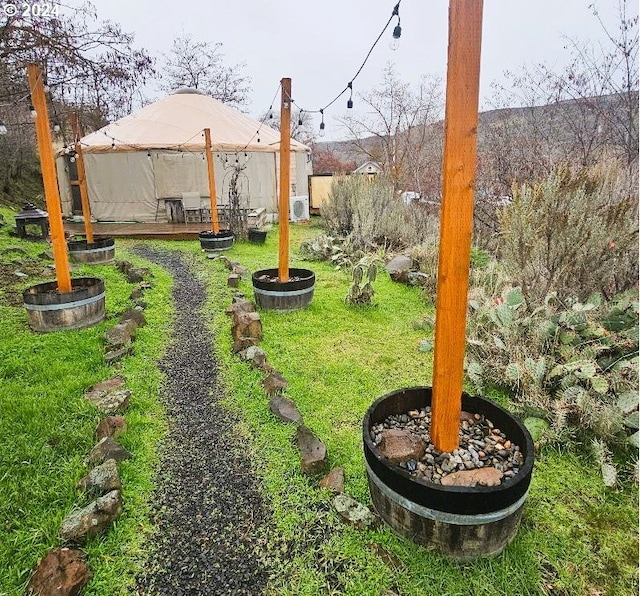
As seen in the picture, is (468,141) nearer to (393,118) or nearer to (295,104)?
(295,104)

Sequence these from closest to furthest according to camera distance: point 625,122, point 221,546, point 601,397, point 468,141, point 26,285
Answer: point 468,141
point 221,546
point 601,397
point 26,285
point 625,122

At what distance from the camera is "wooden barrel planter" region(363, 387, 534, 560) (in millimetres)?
1346

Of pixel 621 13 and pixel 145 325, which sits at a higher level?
pixel 621 13

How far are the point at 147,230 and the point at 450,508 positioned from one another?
890cm

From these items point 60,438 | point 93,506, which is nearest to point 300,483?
point 93,506

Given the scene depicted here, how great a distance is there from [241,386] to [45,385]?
126 centimetres

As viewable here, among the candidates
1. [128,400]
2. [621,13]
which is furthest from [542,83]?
[128,400]

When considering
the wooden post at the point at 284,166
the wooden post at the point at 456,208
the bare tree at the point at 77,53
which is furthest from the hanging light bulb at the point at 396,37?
the bare tree at the point at 77,53

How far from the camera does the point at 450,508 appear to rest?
1363 mm

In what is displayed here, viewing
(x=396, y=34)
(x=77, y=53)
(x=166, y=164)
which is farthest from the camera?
(x=166, y=164)

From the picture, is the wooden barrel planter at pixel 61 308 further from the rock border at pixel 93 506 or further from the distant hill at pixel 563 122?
the distant hill at pixel 563 122

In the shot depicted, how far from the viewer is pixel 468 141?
1377 mm

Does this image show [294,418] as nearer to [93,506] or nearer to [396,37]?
[93,506]

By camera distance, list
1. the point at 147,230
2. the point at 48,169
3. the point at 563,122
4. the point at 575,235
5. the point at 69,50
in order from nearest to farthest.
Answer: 1. the point at 575,235
2. the point at 48,169
3. the point at 69,50
4. the point at 563,122
5. the point at 147,230
